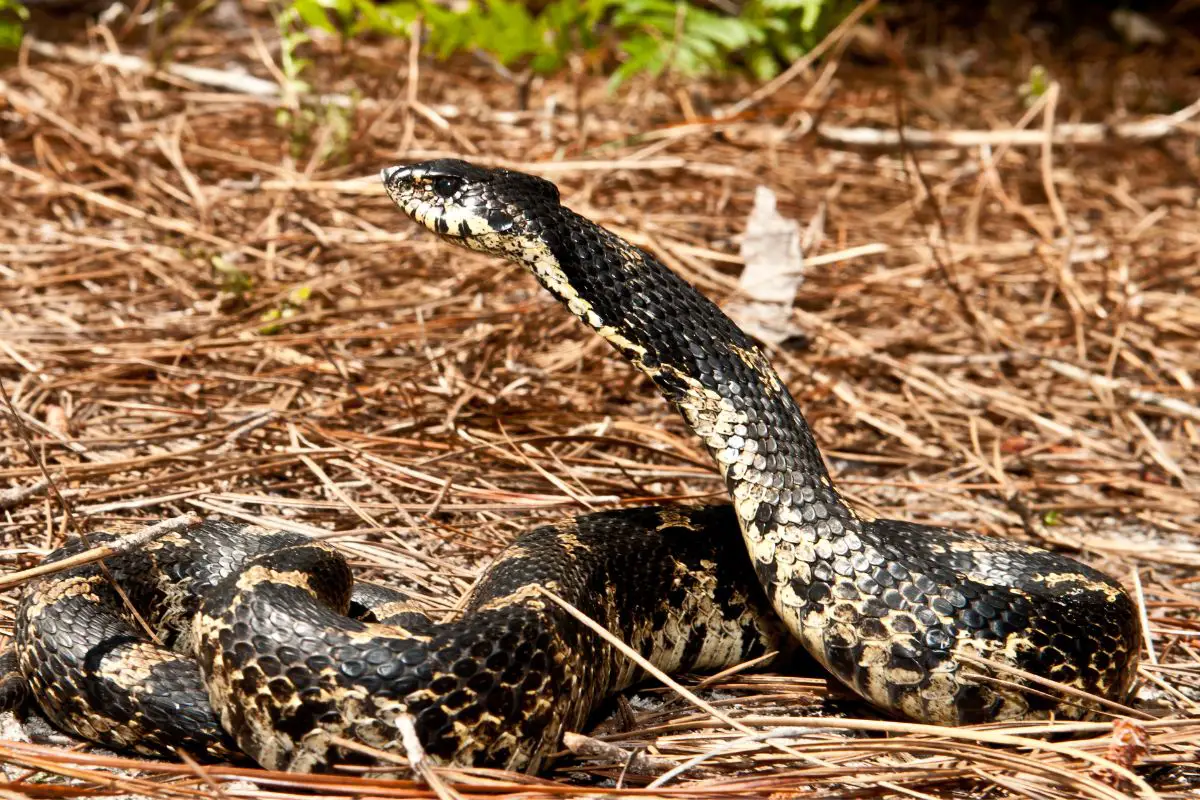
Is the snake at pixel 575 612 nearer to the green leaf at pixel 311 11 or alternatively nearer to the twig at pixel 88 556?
the twig at pixel 88 556

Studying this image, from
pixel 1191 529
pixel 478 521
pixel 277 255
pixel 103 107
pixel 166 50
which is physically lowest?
pixel 478 521

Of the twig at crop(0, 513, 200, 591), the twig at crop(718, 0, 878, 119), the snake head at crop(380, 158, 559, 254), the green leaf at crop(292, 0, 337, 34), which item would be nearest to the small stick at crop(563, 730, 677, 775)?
the twig at crop(0, 513, 200, 591)

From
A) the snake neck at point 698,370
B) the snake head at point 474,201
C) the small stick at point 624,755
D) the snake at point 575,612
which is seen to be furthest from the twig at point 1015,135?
the small stick at point 624,755

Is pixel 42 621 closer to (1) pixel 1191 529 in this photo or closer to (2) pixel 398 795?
(2) pixel 398 795

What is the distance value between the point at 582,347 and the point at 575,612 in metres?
3.25

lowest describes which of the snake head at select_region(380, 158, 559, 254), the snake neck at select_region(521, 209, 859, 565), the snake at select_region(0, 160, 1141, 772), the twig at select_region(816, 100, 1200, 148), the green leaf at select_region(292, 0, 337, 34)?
the snake at select_region(0, 160, 1141, 772)

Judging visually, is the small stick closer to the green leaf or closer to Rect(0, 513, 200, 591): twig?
Rect(0, 513, 200, 591): twig

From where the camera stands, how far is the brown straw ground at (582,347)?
4.00 metres

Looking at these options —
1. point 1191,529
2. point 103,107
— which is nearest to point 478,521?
point 1191,529

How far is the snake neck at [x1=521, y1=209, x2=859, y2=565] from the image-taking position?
4.38 m

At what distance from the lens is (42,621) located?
395 cm

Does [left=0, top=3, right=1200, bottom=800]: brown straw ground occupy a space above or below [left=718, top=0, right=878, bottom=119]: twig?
below

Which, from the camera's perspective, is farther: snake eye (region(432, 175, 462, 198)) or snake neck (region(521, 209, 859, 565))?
snake eye (region(432, 175, 462, 198))

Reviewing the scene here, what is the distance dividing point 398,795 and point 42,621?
1485 millimetres
